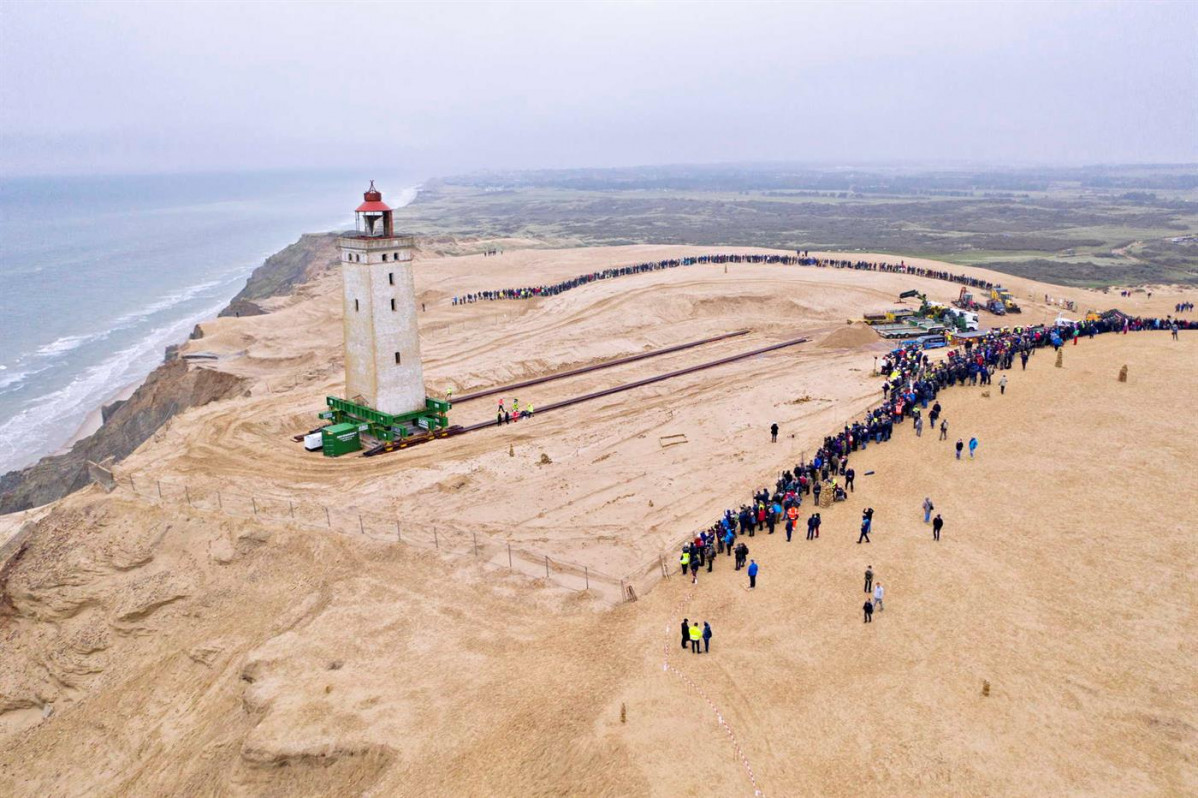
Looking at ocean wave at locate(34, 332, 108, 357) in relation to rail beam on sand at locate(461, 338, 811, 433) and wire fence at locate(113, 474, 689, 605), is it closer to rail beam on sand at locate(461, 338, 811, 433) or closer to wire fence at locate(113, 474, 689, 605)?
wire fence at locate(113, 474, 689, 605)

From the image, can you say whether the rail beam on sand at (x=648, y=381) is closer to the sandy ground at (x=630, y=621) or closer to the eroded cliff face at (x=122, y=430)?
the sandy ground at (x=630, y=621)

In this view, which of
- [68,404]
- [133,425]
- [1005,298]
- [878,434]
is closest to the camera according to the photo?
[878,434]

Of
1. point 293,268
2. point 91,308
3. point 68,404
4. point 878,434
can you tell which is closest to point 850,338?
point 878,434

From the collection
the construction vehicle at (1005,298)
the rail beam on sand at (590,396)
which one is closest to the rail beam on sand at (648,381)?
the rail beam on sand at (590,396)

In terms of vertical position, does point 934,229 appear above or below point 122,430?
above

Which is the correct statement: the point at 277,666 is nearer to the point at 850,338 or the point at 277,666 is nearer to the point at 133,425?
the point at 133,425

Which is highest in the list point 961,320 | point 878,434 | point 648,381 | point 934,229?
point 934,229
